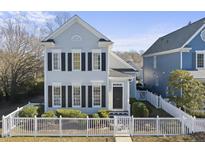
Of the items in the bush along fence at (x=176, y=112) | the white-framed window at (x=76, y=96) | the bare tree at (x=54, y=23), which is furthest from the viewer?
the bare tree at (x=54, y=23)

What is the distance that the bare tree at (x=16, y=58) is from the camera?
982 inches

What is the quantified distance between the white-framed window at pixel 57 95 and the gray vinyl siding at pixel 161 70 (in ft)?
29.8

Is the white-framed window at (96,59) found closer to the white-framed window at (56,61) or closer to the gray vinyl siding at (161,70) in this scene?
the white-framed window at (56,61)

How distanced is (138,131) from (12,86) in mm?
14193

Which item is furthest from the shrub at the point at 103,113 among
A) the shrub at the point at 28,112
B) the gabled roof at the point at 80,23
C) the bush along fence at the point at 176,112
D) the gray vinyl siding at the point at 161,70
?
the gray vinyl siding at the point at 161,70

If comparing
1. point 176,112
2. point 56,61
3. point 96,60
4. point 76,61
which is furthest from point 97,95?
point 176,112

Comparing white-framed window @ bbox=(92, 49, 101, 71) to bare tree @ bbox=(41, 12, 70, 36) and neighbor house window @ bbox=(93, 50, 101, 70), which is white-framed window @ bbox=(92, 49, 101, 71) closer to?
neighbor house window @ bbox=(93, 50, 101, 70)

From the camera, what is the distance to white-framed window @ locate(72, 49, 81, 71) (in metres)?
18.5

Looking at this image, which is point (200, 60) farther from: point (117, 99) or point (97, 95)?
point (97, 95)

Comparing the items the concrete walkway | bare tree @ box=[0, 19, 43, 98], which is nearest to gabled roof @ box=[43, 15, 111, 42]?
the concrete walkway

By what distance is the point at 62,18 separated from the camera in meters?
36.6

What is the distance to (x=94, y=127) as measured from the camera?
48.8 feet

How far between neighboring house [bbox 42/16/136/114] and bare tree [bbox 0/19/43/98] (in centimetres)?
766
